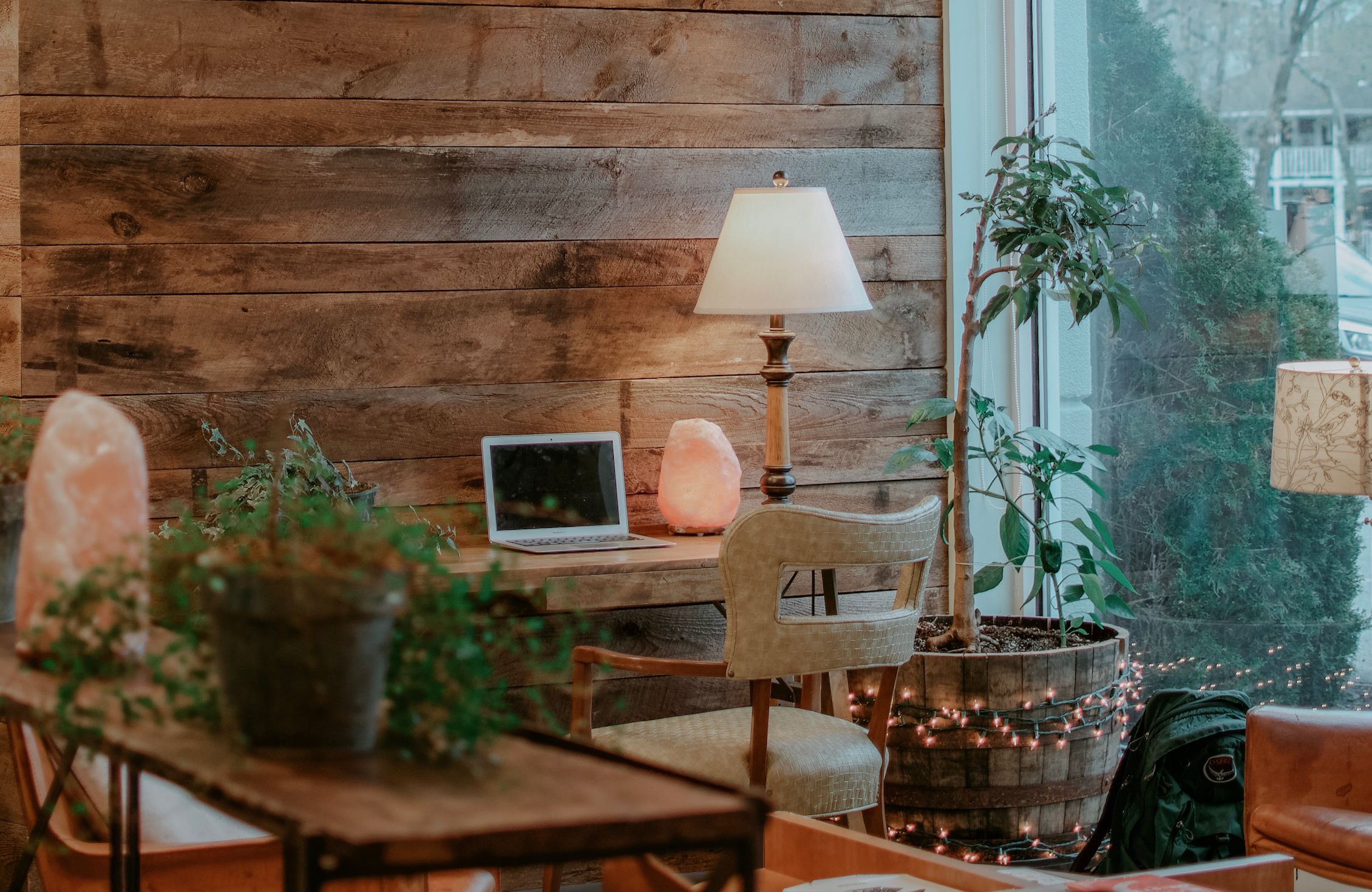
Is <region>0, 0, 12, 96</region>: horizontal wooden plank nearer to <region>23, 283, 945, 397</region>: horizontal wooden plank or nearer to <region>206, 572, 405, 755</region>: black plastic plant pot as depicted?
<region>23, 283, 945, 397</region>: horizontal wooden plank

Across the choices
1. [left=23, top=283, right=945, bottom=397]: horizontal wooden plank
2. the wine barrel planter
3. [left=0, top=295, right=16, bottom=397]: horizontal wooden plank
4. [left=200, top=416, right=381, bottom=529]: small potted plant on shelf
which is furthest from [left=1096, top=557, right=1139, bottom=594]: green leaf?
[left=0, top=295, right=16, bottom=397]: horizontal wooden plank

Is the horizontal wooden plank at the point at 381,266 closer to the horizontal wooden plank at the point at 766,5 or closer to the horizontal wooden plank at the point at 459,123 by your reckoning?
the horizontal wooden plank at the point at 459,123

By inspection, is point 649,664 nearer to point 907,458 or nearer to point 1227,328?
point 907,458

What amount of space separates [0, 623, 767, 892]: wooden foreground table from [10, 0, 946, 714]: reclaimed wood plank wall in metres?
1.92

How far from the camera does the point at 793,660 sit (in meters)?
2.30

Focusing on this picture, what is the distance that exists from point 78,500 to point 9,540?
33 centimetres

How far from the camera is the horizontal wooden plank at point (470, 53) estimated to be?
272 centimetres

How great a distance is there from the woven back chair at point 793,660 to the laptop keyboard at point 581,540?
1.33 feet

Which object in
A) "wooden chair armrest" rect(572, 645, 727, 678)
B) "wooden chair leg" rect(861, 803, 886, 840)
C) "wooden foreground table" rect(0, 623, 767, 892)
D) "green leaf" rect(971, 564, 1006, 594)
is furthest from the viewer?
"green leaf" rect(971, 564, 1006, 594)

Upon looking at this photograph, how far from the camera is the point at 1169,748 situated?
2602mm

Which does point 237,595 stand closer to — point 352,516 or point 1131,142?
point 352,516

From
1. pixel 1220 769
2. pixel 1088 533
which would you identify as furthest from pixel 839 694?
pixel 1220 769

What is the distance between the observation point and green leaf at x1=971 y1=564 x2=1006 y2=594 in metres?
3.00

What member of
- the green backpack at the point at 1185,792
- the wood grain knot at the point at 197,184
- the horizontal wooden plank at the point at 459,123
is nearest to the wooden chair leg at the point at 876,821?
the green backpack at the point at 1185,792
